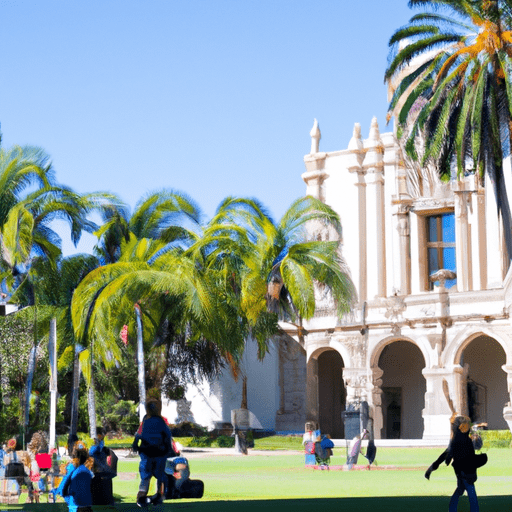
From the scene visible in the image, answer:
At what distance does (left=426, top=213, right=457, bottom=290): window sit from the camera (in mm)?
43750

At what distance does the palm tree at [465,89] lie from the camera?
3034 centimetres

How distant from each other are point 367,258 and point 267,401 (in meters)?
7.75

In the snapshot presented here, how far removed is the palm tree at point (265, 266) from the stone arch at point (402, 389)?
8.09 metres

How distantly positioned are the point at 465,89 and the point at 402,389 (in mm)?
16731

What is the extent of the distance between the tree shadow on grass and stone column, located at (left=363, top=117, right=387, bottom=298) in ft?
96.4

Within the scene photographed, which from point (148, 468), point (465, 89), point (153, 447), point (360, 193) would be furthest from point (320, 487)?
point (360, 193)

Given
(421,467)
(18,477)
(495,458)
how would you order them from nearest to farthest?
(18,477) < (421,467) < (495,458)

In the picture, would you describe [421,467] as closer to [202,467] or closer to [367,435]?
[367,435]

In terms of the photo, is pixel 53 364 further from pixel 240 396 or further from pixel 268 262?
pixel 240 396

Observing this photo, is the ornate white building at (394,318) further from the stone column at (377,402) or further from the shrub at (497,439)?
the shrub at (497,439)

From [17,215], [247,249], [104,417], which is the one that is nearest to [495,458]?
[247,249]

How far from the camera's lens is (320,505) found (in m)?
13.8

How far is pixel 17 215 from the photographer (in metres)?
27.2

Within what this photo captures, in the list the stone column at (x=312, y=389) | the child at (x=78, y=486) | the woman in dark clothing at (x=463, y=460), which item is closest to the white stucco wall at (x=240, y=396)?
the stone column at (x=312, y=389)
